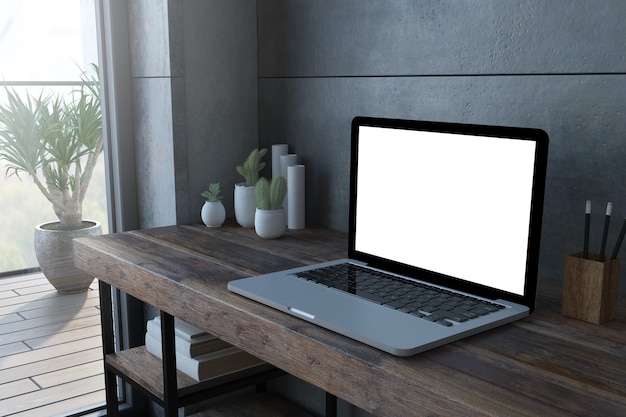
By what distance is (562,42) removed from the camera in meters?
1.54

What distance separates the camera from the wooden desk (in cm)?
104

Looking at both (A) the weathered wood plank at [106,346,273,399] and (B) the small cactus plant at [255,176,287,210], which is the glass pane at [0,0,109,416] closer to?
(A) the weathered wood plank at [106,346,273,399]

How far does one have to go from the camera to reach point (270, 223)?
2.04 m

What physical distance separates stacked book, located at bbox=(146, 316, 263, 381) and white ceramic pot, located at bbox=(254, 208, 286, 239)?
1.08 ft

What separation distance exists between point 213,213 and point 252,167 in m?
0.19

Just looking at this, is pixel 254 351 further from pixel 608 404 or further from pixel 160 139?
pixel 160 139

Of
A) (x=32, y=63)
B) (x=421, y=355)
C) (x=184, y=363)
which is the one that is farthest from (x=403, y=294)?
(x=32, y=63)

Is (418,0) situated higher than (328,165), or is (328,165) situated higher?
(418,0)

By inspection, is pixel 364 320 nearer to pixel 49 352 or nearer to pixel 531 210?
pixel 531 210

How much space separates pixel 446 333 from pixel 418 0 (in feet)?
3.11

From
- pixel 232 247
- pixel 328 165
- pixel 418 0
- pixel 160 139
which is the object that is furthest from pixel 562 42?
pixel 160 139

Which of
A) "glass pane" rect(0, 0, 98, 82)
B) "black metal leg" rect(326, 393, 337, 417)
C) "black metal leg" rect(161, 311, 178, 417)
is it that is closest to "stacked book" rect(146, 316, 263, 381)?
"black metal leg" rect(161, 311, 178, 417)

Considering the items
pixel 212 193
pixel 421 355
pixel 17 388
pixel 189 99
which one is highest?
pixel 189 99

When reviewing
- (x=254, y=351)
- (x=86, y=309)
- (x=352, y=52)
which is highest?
(x=352, y=52)
